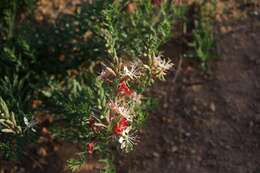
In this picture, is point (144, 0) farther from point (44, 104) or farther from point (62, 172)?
point (62, 172)

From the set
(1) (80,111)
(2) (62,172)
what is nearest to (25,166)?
(2) (62,172)

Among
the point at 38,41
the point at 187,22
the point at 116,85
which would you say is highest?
the point at 187,22

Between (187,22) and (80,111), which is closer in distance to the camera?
(80,111)

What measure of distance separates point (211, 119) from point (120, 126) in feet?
4.35

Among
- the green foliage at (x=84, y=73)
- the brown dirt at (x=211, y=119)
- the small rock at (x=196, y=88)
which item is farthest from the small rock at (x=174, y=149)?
the small rock at (x=196, y=88)

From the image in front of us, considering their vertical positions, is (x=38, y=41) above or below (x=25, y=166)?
above

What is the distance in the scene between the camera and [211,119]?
11.9 ft

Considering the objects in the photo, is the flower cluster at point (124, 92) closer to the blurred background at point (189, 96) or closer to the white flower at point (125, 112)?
the white flower at point (125, 112)

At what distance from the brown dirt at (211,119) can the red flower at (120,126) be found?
1067 mm

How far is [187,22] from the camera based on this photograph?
165 inches

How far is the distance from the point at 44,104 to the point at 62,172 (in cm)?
52

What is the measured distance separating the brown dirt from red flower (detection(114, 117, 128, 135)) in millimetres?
1067

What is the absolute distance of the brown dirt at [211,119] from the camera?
3463 millimetres

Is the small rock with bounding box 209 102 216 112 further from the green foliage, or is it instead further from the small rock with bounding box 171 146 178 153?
the green foliage
